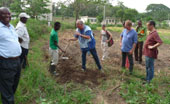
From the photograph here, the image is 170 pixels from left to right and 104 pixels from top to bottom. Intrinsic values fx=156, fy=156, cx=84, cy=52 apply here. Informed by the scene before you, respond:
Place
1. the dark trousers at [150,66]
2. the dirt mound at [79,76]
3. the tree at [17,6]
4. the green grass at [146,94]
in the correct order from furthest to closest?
1. the tree at [17,6]
2. the dirt mound at [79,76]
3. the dark trousers at [150,66]
4. the green grass at [146,94]

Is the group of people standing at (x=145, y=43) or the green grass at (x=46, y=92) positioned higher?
the group of people standing at (x=145, y=43)

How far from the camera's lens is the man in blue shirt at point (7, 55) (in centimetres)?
249

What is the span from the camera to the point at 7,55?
2518mm

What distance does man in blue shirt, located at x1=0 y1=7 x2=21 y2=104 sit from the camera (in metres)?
2.49

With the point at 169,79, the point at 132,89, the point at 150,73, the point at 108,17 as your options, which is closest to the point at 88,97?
the point at 132,89

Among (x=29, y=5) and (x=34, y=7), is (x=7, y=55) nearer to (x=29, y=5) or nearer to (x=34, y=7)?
(x=34, y=7)

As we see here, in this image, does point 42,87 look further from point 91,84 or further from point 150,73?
point 150,73

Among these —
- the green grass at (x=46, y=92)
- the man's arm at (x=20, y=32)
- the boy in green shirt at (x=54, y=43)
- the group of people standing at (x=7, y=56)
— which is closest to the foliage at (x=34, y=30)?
the boy in green shirt at (x=54, y=43)

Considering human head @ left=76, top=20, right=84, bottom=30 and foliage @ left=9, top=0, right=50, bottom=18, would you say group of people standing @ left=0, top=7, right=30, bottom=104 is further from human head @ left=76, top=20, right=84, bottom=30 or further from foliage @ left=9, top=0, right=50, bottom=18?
foliage @ left=9, top=0, right=50, bottom=18

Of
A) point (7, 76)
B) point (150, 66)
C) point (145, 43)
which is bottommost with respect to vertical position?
point (150, 66)

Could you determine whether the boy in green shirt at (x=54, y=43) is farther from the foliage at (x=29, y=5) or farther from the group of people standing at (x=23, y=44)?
the foliage at (x=29, y=5)

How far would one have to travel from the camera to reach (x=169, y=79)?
4.46 meters

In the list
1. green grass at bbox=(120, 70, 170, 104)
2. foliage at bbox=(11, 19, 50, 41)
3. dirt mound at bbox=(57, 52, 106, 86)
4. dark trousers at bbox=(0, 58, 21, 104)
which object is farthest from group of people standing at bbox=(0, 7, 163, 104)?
foliage at bbox=(11, 19, 50, 41)

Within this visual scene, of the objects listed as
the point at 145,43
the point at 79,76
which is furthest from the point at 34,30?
the point at 145,43
